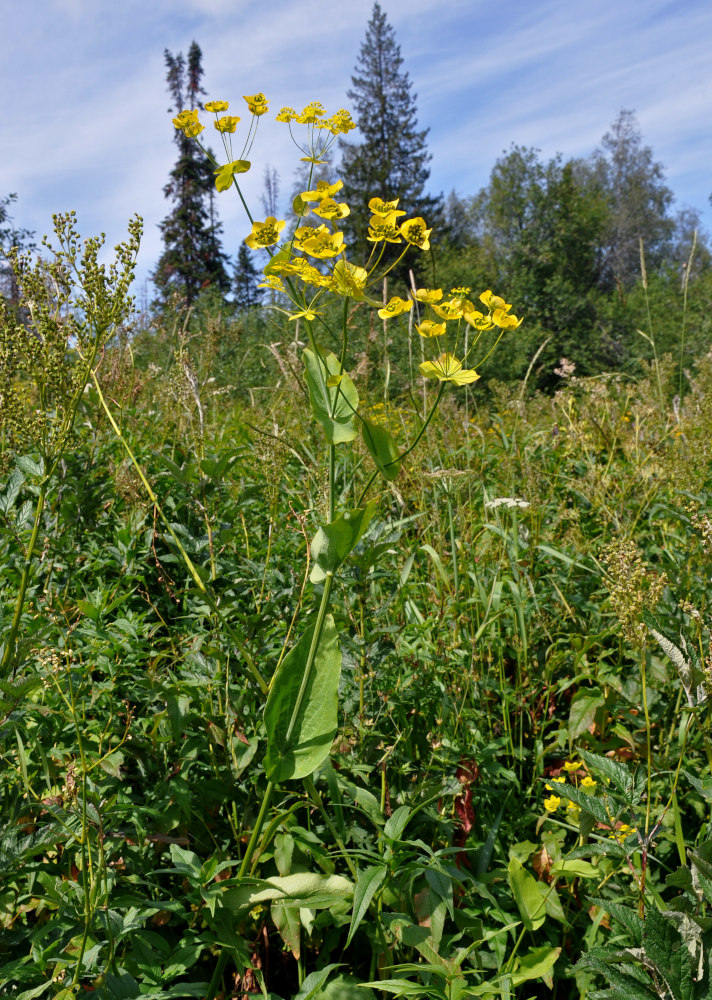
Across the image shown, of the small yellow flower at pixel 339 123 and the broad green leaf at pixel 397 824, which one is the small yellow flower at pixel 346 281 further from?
the broad green leaf at pixel 397 824

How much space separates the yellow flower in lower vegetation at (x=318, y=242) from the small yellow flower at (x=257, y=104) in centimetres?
26

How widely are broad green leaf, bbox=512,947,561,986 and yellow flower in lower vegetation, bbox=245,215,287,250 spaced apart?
1396mm

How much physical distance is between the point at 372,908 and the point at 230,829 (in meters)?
0.40

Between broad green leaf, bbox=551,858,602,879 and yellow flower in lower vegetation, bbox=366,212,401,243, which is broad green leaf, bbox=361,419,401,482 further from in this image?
broad green leaf, bbox=551,858,602,879

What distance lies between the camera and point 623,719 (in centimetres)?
182

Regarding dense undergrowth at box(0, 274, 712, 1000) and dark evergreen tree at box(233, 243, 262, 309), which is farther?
dark evergreen tree at box(233, 243, 262, 309)

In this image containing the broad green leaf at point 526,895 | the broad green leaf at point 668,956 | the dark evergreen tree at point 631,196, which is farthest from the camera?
the dark evergreen tree at point 631,196

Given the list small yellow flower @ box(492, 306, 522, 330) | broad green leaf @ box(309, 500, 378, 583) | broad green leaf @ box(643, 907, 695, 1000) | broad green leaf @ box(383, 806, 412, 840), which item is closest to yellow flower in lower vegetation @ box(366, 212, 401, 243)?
small yellow flower @ box(492, 306, 522, 330)

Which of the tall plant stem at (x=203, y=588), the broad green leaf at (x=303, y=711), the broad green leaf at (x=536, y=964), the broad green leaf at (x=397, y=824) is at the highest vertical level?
the tall plant stem at (x=203, y=588)

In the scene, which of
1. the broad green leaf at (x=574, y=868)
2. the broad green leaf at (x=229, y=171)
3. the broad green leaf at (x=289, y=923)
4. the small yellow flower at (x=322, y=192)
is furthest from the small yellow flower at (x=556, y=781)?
the broad green leaf at (x=229, y=171)

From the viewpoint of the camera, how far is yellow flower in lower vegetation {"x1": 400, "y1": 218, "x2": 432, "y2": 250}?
124 centimetres

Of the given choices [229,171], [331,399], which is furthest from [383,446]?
[229,171]

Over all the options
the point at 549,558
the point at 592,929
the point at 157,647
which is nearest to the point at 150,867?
the point at 157,647

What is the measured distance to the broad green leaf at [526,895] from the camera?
135 cm
